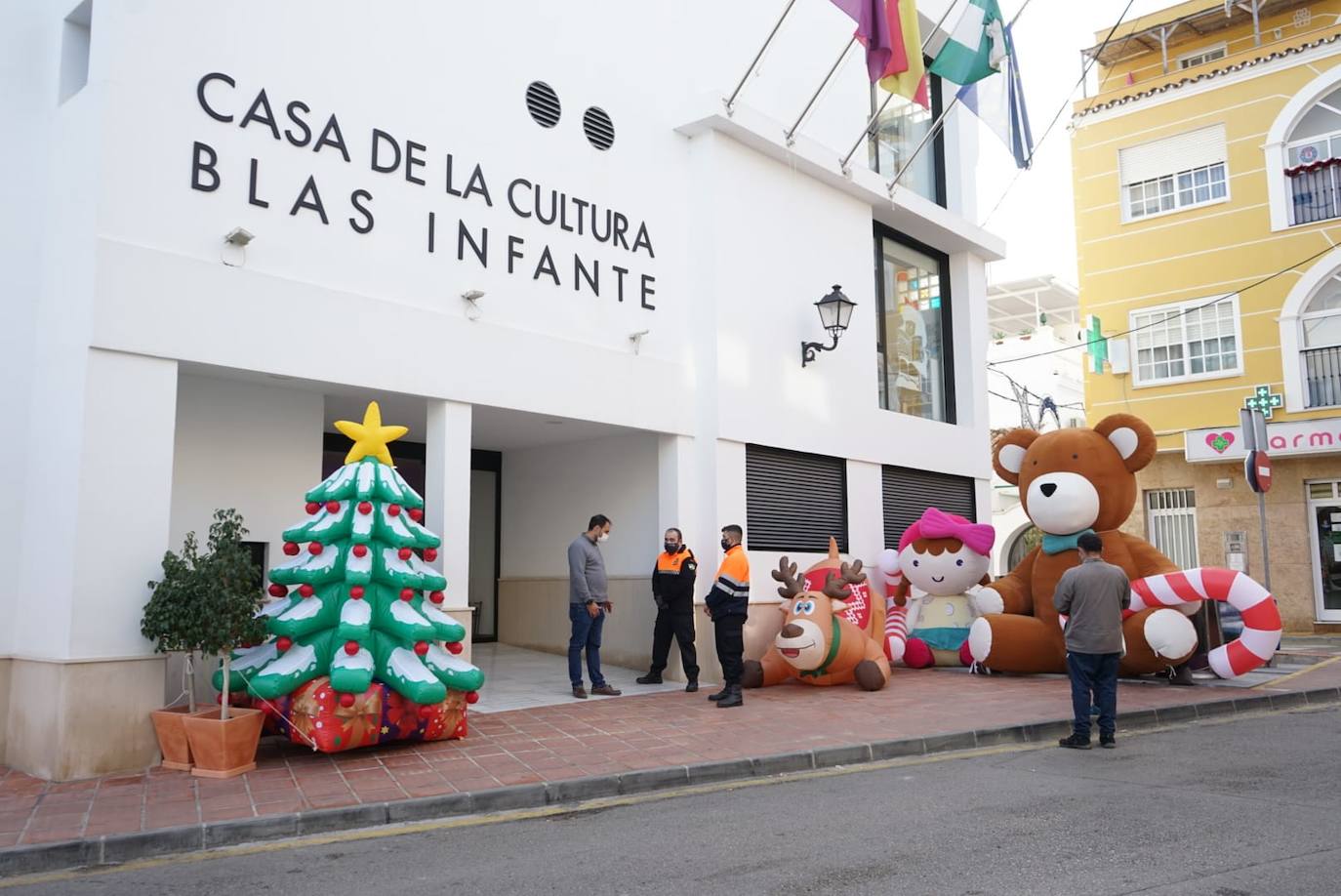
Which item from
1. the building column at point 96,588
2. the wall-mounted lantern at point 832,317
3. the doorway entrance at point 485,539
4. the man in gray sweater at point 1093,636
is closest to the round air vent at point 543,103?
the wall-mounted lantern at point 832,317

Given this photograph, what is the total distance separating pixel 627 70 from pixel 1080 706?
8.13m

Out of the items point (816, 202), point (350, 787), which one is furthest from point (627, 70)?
point (350, 787)

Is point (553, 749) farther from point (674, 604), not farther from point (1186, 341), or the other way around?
point (1186, 341)

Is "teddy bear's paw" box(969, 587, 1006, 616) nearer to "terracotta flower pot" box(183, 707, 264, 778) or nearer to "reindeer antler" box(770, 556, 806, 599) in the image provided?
"reindeer antler" box(770, 556, 806, 599)

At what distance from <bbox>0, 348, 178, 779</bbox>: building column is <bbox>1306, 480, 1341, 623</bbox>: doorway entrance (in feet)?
66.9

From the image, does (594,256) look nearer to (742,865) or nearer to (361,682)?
(361,682)

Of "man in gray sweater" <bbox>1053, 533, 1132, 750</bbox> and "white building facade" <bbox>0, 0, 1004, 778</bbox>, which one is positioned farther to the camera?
"man in gray sweater" <bbox>1053, 533, 1132, 750</bbox>

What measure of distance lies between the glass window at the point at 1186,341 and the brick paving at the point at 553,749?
38.5ft

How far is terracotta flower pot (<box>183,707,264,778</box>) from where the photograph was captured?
676 cm

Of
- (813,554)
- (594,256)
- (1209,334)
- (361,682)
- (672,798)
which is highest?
(1209,334)

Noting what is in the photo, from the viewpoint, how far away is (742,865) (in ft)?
16.4

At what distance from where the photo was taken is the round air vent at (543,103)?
10516 millimetres

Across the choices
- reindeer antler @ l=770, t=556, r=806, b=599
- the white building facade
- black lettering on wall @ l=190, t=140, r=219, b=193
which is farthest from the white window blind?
black lettering on wall @ l=190, t=140, r=219, b=193

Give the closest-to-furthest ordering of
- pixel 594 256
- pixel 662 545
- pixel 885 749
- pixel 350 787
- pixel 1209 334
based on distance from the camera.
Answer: pixel 350 787, pixel 885 749, pixel 594 256, pixel 662 545, pixel 1209 334
